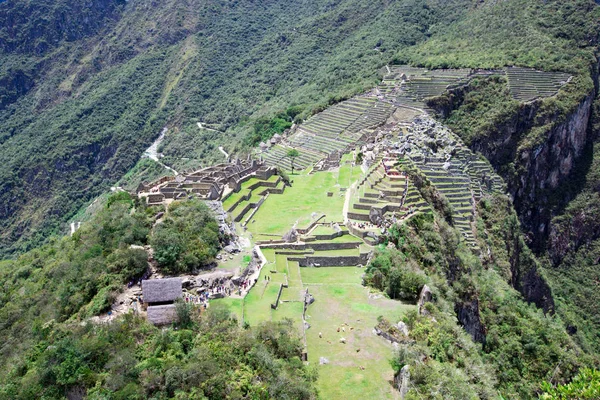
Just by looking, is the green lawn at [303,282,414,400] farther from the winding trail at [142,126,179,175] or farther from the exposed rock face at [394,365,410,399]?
the winding trail at [142,126,179,175]

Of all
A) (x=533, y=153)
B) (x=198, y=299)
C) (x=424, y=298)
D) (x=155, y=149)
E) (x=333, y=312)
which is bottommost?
(x=155, y=149)

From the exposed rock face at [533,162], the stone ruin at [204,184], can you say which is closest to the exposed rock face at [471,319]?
the stone ruin at [204,184]

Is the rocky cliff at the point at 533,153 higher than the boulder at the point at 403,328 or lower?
lower

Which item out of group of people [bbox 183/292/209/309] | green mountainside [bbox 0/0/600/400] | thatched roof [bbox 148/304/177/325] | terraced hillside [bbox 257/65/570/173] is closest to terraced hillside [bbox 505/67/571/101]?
terraced hillside [bbox 257/65/570/173]

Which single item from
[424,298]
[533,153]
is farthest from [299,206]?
[533,153]

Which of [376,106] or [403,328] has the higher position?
[403,328]

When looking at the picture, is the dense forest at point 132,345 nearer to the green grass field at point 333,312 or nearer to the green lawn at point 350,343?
the green lawn at point 350,343

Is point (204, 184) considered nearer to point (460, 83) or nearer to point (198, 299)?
point (198, 299)

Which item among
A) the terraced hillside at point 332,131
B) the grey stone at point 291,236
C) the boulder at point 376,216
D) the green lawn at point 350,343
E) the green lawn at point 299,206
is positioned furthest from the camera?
the terraced hillside at point 332,131
